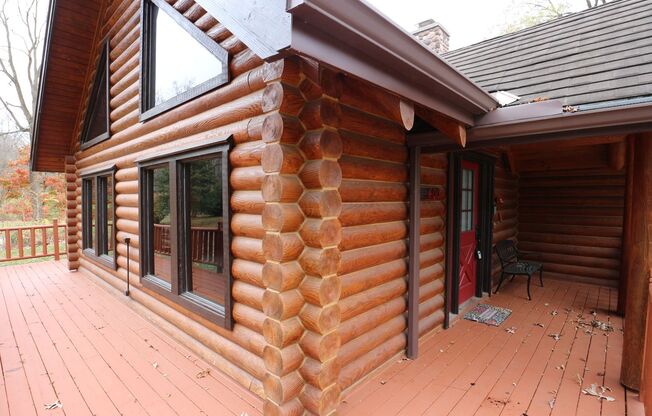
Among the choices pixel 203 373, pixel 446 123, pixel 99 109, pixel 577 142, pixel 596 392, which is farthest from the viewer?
pixel 99 109

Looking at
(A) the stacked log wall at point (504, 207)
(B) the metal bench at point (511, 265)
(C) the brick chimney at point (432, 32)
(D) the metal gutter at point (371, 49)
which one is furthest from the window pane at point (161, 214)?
(C) the brick chimney at point (432, 32)

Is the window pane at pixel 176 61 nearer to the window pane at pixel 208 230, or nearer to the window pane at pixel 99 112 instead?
the window pane at pixel 208 230

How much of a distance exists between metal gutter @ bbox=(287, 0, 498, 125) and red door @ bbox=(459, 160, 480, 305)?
9.36 ft

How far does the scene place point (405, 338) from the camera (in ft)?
11.4

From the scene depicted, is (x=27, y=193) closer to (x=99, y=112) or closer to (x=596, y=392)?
(x=99, y=112)

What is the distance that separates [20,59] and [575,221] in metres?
19.0

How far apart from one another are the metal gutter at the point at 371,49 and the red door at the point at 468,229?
2.85 metres

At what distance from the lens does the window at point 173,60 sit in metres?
3.29

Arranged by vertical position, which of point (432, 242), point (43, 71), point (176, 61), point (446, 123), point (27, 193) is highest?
point (43, 71)

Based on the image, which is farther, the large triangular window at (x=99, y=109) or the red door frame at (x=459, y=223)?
the large triangular window at (x=99, y=109)

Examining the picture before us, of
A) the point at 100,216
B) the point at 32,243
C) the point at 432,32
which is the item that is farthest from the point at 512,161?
the point at 32,243

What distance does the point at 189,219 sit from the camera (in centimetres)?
365

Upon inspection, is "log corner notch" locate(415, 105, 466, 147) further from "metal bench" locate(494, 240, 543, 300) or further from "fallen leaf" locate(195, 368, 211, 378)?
"metal bench" locate(494, 240, 543, 300)

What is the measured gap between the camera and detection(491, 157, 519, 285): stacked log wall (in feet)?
19.4
